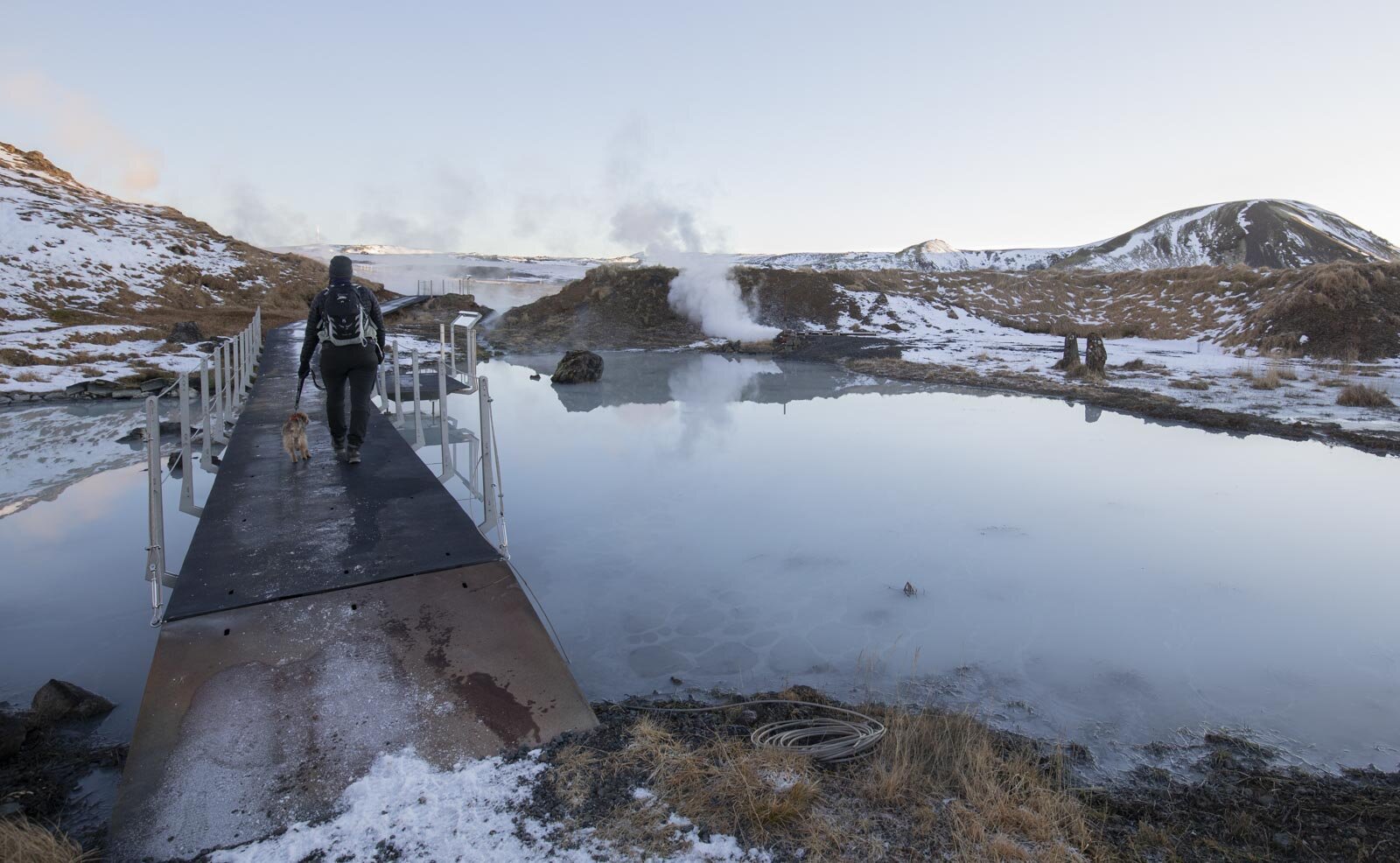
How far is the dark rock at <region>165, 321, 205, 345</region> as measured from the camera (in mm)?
20906

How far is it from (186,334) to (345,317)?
2035cm

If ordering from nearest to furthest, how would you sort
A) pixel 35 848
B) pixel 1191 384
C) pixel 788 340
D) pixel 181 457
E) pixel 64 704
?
pixel 35 848, pixel 64 704, pixel 181 457, pixel 1191 384, pixel 788 340

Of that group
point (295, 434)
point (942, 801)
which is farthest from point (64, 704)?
point (942, 801)

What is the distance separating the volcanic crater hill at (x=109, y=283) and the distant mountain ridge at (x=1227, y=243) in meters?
54.7

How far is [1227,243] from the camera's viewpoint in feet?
327

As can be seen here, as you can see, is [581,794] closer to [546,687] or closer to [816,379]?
[546,687]

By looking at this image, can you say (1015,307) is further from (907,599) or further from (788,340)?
(907,599)

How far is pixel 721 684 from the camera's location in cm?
430

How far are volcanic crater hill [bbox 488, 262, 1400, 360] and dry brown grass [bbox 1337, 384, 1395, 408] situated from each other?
8.39 metres

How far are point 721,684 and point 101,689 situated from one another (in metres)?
3.48

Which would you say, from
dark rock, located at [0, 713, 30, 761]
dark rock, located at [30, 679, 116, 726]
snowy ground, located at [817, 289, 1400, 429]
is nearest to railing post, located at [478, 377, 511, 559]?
dark rock, located at [30, 679, 116, 726]

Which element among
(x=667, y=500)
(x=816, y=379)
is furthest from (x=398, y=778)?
(x=816, y=379)

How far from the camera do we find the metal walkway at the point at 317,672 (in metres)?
2.42

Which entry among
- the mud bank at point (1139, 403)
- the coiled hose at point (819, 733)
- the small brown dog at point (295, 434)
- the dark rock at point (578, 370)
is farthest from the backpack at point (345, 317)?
the mud bank at point (1139, 403)
